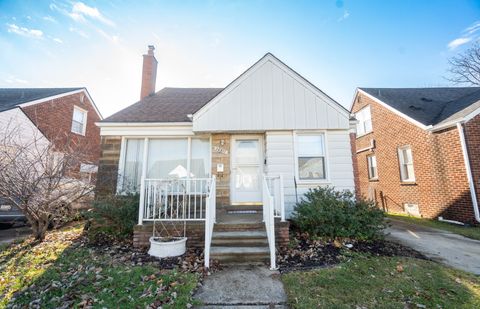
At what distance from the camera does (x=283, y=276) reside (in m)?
3.90

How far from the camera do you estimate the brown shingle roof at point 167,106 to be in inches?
298

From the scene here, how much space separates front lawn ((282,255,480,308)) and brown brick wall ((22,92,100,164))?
1146 cm

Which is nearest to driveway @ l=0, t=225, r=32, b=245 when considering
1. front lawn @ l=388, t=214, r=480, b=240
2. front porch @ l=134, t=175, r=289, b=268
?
front porch @ l=134, t=175, r=289, b=268

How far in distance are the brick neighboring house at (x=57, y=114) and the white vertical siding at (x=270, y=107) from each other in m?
7.06

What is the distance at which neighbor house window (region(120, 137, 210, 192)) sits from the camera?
24.2 ft

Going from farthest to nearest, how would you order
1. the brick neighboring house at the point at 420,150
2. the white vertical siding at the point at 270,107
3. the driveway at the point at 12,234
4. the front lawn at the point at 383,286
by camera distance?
the brick neighboring house at the point at 420,150
the white vertical siding at the point at 270,107
the driveway at the point at 12,234
the front lawn at the point at 383,286

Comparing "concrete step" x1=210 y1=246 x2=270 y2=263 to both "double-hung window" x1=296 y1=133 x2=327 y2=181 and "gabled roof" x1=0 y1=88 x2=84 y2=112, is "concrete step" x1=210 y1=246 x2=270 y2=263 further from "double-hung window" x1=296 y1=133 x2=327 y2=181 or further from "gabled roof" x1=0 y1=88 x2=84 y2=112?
"gabled roof" x1=0 y1=88 x2=84 y2=112

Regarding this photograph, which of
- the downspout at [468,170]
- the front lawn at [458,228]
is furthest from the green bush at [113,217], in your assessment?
the downspout at [468,170]

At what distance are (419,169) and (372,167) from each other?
3.54 m

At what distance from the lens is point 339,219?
218 inches

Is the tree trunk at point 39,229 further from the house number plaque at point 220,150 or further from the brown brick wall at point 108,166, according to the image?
the house number plaque at point 220,150

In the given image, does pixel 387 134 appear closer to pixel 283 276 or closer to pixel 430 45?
pixel 430 45

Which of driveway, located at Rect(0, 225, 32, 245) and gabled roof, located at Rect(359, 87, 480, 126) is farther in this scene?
gabled roof, located at Rect(359, 87, 480, 126)

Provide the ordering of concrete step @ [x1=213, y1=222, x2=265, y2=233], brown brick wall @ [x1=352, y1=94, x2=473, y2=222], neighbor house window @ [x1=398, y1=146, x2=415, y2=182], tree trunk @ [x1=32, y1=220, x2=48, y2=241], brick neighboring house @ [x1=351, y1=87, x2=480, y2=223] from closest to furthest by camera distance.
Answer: concrete step @ [x1=213, y1=222, x2=265, y2=233] < tree trunk @ [x1=32, y1=220, x2=48, y2=241] < brick neighboring house @ [x1=351, y1=87, x2=480, y2=223] < brown brick wall @ [x1=352, y1=94, x2=473, y2=222] < neighbor house window @ [x1=398, y1=146, x2=415, y2=182]
